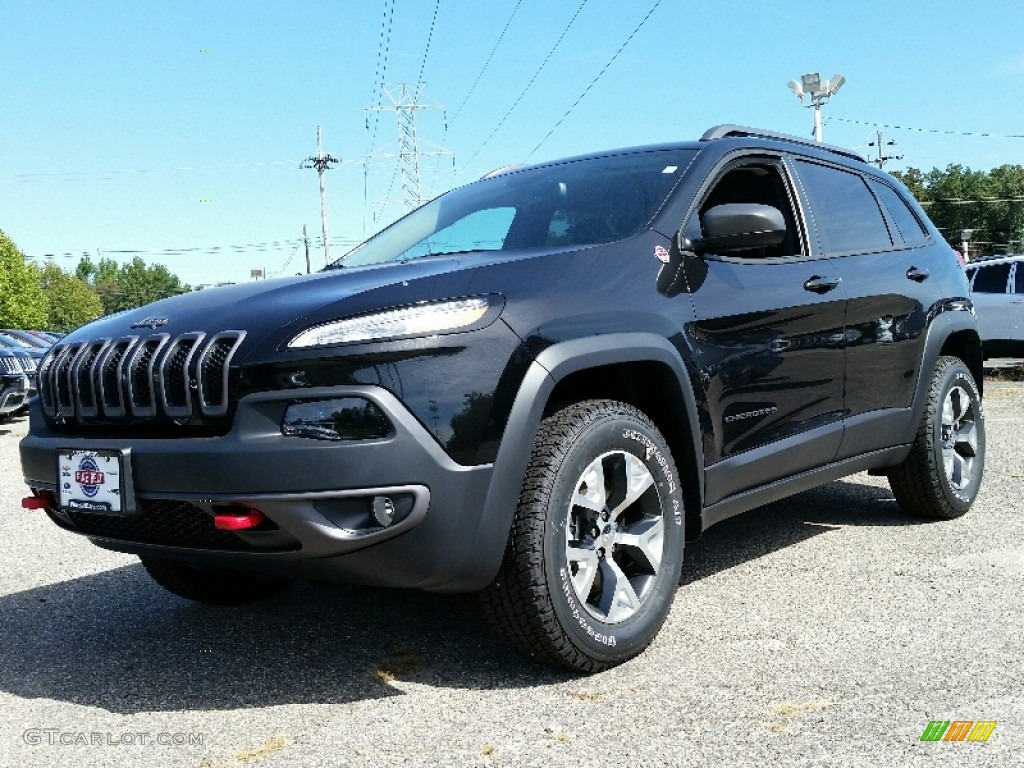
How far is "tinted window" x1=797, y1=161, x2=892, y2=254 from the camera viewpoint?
174 inches

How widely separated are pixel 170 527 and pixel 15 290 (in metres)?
85.0

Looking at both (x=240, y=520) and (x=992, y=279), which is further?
(x=992, y=279)

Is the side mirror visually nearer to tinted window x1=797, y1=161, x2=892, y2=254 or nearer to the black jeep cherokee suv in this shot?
the black jeep cherokee suv

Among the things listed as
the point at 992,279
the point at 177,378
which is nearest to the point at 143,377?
the point at 177,378

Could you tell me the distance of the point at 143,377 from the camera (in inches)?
114

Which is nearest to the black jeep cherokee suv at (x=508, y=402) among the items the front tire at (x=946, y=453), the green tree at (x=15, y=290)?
the front tire at (x=946, y=453)

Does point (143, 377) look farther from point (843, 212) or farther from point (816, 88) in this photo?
point (816, 88)

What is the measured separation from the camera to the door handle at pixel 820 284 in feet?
13.4

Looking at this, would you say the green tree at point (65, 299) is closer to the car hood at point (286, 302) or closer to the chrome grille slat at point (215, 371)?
the car hood at point (286, 302)

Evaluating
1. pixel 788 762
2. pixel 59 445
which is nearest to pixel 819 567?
pixel 788 762

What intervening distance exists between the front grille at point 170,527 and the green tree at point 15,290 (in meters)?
80.6

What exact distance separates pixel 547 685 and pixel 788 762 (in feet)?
2.71

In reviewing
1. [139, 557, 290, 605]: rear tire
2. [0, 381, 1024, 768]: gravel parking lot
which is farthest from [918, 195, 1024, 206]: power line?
[139, 557, 290, 605]: rear tire

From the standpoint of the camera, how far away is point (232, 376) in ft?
8.96
